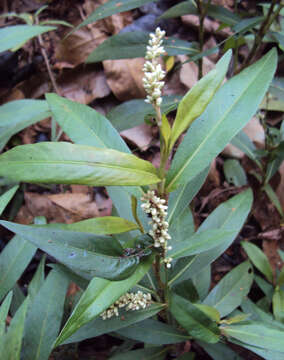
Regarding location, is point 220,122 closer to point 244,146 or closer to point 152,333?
point 152,333

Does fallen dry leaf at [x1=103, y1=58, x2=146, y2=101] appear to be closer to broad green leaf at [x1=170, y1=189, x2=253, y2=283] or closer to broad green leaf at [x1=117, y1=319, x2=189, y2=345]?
broad green leaf at [x1=170, y1=189, x2=253, y2=283]

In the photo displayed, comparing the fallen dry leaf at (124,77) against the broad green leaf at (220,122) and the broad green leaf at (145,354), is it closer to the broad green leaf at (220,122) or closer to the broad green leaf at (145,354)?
the broad green leaf at (220,122)

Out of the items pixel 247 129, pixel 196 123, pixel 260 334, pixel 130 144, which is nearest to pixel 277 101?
pixel 247 129

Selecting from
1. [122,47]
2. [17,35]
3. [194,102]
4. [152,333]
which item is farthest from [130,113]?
[152,333]

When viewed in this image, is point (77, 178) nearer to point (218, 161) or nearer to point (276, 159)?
point (276, 159)

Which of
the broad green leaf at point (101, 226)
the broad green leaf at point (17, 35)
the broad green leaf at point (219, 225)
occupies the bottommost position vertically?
the broad green leaf at point (219, 225)

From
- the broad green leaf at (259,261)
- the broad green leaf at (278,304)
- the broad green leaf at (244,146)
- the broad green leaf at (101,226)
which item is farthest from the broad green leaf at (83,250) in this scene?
the broad green leaf at (244,146)

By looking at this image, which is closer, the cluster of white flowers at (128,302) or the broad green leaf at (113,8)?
the cluster of white flowers at (128,302)
